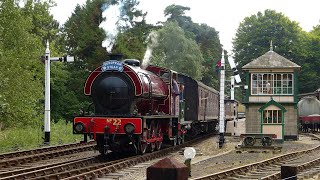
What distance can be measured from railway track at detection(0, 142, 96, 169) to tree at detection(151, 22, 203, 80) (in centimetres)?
3824

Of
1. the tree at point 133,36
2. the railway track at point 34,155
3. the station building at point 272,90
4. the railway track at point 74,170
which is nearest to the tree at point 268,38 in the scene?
the tree at point 133,36

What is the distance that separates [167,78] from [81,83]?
28601mm

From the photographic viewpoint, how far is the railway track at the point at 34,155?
52.9ft

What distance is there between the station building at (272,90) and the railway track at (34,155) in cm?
Result: 1038

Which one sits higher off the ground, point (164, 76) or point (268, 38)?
point (268, 38)

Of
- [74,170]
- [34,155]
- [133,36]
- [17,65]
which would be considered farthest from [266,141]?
[133,36]

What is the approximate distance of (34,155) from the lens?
17859 mm

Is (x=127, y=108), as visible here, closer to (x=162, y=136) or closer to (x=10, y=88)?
(x=162, y=136)

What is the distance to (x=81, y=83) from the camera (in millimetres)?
48500

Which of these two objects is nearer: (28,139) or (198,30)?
(28,139)

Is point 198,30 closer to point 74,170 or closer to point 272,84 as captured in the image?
point 272,84

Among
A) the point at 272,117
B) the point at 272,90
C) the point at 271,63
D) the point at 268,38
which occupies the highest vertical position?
the point at 268,38

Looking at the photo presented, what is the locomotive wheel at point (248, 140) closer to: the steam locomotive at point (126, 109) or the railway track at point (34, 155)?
the steam locomotive at point (126, 109)

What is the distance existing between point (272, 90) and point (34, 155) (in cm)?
1589
